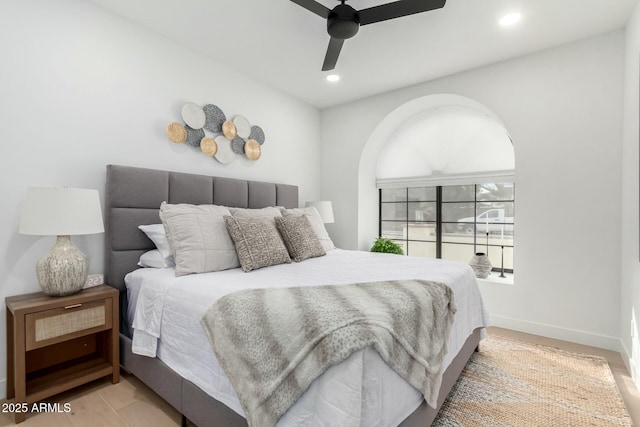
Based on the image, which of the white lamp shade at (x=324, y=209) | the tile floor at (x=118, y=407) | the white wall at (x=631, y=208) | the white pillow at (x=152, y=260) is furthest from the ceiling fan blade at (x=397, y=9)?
the tile floor at (x=118, y=407)

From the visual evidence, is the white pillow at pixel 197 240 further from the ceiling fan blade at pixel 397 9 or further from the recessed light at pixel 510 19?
the recessed light at pixel 510 19

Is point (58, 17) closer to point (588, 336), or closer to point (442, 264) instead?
point (442, 264)

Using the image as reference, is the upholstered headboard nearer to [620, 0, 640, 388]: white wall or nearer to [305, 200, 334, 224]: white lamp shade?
[305, 200, 334, 224]: white lamp shade

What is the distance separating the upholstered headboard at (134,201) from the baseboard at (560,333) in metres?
3.14

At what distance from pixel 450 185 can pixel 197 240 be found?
309cm

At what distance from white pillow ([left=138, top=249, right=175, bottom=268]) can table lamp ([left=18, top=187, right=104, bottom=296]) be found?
14.7 inches

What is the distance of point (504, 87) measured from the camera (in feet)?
10.0

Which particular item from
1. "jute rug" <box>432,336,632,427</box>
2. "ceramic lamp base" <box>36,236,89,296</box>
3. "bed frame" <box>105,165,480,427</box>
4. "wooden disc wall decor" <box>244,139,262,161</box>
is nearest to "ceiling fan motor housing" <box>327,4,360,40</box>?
"wooden disc wall decor" <box>244,139,262,161</box>

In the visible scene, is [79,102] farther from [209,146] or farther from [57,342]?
[57,342]

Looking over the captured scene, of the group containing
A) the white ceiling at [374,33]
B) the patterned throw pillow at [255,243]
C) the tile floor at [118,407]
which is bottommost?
the tile floor at [118,407]

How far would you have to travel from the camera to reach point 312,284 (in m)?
1.72

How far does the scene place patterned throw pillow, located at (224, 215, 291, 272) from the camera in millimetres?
2148

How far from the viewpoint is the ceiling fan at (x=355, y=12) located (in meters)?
1.91

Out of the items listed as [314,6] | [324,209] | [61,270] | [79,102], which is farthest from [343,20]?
[61,270]
